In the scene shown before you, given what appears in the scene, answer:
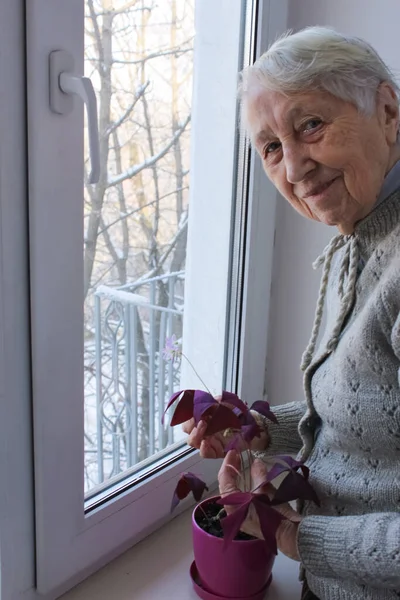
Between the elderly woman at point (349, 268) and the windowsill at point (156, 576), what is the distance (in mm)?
186

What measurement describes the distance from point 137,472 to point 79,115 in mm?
626

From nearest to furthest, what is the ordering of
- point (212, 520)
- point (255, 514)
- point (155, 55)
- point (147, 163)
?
point (255, 514), point (212, 520), point (155, 55), point (147, 163)

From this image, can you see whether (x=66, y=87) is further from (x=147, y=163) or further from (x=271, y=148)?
(x=147, y=163)

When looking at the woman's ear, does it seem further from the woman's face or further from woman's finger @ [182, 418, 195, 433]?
woman's finger @ [182, 418, 195, 433]

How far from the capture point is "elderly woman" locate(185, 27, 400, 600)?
2.48 ft

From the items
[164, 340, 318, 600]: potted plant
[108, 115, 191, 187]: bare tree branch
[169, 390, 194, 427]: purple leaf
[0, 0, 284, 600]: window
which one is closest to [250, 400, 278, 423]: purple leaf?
[164, 340, 318, 600]: potted plant

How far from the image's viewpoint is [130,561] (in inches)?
42.0

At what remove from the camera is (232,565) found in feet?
2.98

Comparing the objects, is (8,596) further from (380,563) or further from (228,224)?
(228,224)

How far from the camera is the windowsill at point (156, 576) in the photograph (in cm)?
99

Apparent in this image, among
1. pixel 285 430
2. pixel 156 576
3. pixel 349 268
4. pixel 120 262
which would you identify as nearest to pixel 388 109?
pixel 349 268

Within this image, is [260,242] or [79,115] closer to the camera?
A: [79,115]

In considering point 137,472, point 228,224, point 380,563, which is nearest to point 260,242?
point 228,224

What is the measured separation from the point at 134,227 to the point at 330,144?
99 centimetres
